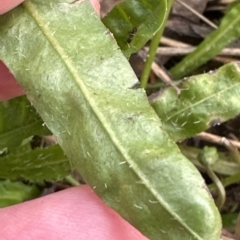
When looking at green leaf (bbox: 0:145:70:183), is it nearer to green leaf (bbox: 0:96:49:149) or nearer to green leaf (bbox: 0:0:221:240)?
green leaf (bbox: 0:96:49:149)

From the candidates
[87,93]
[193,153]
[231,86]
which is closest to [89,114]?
[87,93]

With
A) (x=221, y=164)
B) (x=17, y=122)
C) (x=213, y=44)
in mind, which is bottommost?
(x=221, y=164)

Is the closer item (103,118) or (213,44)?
(103,118)

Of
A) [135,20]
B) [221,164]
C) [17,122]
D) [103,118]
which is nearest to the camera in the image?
[103,118]

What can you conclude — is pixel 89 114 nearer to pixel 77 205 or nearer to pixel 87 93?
pixel 87 93

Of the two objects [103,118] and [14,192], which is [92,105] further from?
[14,192]

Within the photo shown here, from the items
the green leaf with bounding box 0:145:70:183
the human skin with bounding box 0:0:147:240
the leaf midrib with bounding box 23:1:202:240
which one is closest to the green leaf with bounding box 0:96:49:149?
the green leaf with bounding box 0:145:70:183

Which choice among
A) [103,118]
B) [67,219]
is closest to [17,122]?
[67,219]
